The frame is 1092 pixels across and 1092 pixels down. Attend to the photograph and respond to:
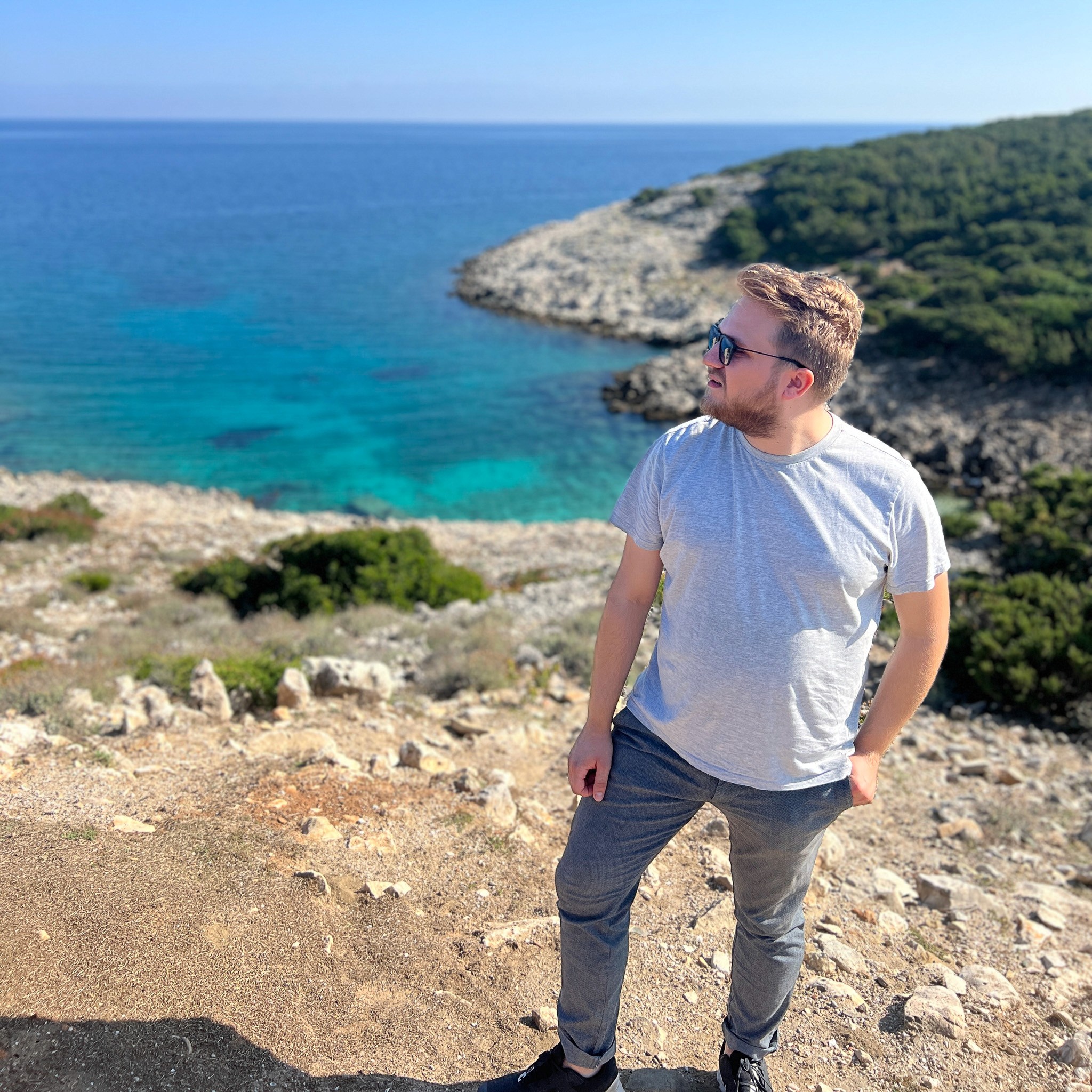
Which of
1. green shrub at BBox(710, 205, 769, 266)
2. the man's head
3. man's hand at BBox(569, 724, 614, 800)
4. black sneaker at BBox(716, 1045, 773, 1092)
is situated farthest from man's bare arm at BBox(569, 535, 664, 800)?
green shrub at BBox(710, 205, 769, 266)

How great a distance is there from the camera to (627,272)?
41406 millimetres

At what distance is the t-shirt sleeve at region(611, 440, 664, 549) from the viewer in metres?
2.32

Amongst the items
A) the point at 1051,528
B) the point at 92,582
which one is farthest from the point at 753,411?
the point at 92,582

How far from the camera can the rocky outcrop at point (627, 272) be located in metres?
36.1

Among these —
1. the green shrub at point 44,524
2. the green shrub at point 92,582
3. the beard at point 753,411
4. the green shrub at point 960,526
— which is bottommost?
the green shrub at point 960,526

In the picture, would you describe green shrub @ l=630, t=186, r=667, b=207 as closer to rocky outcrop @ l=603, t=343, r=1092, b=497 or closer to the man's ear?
rocky outcrop @ l=603, t=343, r=1092, b=497

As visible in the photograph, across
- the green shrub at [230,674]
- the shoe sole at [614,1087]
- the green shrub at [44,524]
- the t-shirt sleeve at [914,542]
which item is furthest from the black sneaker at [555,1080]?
the green shrub at [44,524]

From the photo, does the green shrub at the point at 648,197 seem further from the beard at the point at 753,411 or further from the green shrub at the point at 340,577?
the beard at the point at 753,411

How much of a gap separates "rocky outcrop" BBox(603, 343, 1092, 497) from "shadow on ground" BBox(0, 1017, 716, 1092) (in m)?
19.9

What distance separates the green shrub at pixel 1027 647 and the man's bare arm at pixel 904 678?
555 cm

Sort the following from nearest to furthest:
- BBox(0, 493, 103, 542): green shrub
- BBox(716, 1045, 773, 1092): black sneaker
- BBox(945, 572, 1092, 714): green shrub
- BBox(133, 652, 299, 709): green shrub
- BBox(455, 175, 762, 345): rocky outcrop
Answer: BBox(716, 1045, 773, 1092): black sneaker, BBox(133, 652, 299, 709): green shrub, BBox(945, 572, 1092, 714): green shrub, BBox(0, 493, 103, 542): green shrub, BBox(455, 175, 762, 345): rocky outcrop

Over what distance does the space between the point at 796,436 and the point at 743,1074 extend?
195 centimetres

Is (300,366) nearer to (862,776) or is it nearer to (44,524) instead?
Result: (44,524)

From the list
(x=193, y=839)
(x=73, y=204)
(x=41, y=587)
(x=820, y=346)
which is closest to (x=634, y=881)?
(x=820, y=346)
